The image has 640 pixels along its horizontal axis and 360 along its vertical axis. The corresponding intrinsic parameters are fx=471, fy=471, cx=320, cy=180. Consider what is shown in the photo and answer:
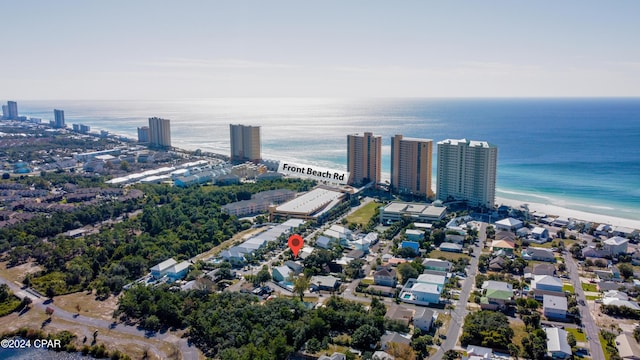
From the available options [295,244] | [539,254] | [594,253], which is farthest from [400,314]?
[594,253]

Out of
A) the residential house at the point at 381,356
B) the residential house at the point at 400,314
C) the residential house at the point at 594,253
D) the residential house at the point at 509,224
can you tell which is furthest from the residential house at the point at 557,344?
the residential house at the point at 509,224

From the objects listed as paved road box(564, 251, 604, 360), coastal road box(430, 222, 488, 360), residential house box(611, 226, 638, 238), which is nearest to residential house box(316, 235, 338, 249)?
coastal road box(430, 222, 488, 360)

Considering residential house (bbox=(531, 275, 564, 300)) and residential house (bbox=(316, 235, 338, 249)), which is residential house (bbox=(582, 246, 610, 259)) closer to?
residential house (bbox=(531, 275, 564, 300))

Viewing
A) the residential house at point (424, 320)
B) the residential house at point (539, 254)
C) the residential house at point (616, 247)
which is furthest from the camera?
the residential house at point (616, 247)

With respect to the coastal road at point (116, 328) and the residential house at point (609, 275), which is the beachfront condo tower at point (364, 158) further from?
the coastal road at point (116, 328)

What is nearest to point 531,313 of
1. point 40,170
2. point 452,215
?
point 452,215
